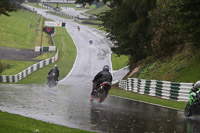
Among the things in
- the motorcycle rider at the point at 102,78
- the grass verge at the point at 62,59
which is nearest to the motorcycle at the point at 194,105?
the motorcycle rider at the point at 102,78

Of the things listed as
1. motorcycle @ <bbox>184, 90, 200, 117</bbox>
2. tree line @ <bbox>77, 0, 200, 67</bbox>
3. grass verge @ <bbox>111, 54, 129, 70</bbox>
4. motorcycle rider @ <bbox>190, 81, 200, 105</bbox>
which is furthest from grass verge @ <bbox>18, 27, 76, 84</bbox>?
motorcycle @ <bbox>184, 90, 200, 117</bbox>

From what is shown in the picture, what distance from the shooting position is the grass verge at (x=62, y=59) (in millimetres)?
46875

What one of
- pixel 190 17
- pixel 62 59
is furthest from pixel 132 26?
pixel 62 59

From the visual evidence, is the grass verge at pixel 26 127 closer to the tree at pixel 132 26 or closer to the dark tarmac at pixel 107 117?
the dark tarmac at pixel 107 117

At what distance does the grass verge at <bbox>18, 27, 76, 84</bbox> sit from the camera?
46.9 m

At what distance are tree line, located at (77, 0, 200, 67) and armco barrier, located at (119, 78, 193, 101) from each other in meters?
3.07

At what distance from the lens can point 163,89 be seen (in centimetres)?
2317

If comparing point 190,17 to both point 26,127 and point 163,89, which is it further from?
point 26,127

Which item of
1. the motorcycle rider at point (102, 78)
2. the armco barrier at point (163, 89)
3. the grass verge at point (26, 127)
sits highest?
the grass verge at point (26, 127)

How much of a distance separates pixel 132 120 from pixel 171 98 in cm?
995

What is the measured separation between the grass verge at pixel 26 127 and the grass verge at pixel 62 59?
3353 cm

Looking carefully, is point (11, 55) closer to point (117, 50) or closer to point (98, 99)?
point (117, 50)

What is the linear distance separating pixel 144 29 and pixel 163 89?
1225 centimetres

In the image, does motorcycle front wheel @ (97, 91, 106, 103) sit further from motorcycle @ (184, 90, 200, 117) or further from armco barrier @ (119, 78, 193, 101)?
motorcycle @ (184, 90, 200, 117)
